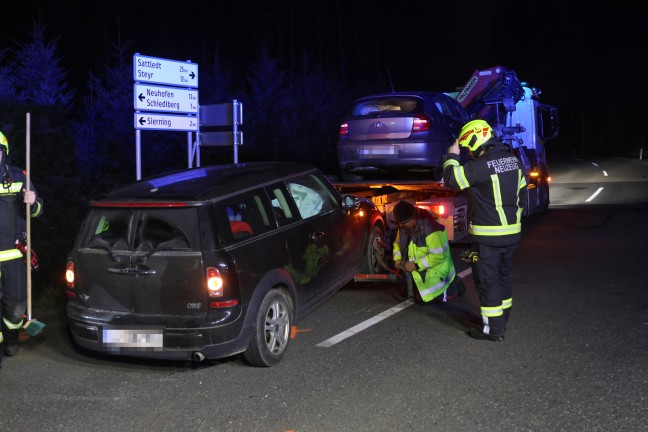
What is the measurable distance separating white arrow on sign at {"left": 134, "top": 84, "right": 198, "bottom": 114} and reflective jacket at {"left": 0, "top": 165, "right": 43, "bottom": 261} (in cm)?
395

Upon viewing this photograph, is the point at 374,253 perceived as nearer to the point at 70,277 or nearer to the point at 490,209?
the point at 490,209

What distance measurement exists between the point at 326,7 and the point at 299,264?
4160 centimetres

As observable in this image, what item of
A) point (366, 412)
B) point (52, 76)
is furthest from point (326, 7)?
point (366, 412)

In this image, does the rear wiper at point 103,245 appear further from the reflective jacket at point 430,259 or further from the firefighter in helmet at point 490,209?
the reflective jacket at point 430,259

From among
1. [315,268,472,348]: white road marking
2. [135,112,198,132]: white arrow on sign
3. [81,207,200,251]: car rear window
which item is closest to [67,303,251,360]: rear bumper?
[81,207,200,251]: car rear window

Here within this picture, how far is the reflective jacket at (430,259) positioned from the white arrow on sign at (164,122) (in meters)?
4.40

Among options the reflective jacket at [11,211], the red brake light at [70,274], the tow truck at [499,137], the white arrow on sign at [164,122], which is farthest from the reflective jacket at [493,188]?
the white arrow on sign at [164,122]

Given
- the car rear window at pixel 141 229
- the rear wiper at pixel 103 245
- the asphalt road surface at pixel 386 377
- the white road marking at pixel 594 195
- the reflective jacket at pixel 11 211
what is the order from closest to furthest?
the asphalt road surface at pixel 386 377
the car rear window at pixel 141 229
the rear wiper at pixel 103 245
the reflective jacket at pixel 11 211
the white road marking at pixel 594 195

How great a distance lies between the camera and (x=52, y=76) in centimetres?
1340

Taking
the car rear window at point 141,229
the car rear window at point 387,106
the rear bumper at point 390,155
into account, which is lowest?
the car rear window at point 141,229

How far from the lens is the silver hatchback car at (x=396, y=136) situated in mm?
10344

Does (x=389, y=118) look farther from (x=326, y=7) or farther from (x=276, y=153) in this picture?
(x=326, y=7)

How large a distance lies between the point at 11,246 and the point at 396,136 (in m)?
6.12

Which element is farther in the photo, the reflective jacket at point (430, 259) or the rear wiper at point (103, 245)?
the reflective jacket at point (430, 259)
